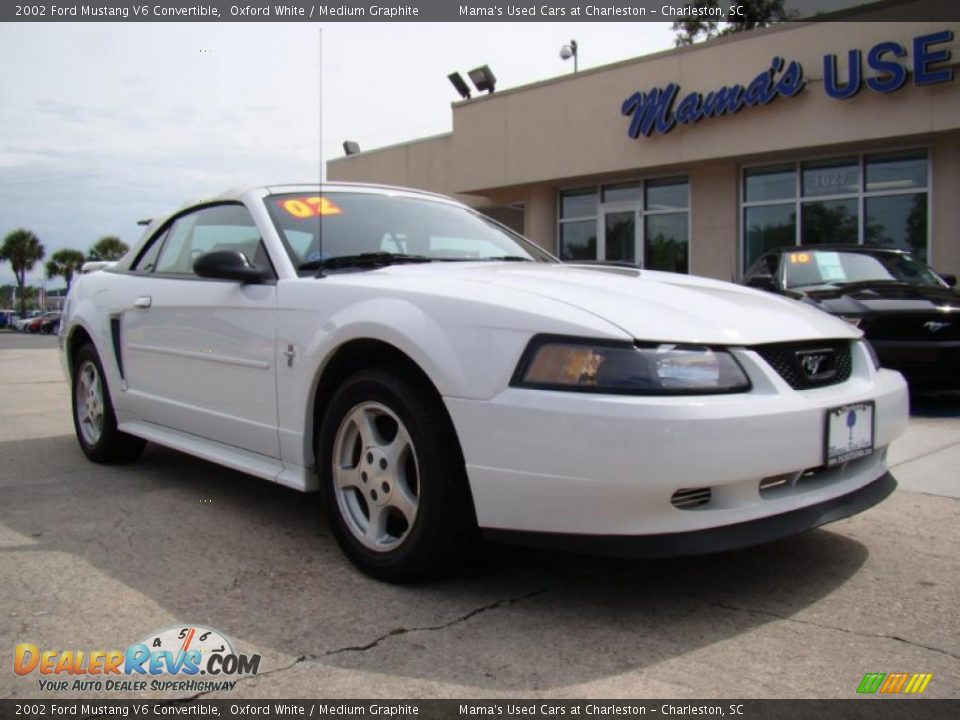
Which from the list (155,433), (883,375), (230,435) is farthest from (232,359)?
(883,375)

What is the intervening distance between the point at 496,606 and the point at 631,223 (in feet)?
45.3

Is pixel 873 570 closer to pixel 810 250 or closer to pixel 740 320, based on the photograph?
pixel 740 320

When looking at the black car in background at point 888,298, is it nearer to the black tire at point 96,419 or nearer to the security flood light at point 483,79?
the black tire at point 96,419

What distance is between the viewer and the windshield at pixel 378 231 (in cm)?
342

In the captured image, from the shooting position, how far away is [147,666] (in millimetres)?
2205

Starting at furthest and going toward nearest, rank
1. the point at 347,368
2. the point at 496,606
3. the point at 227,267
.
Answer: the point at 227,267
the point at 347,368
the point at 496,606

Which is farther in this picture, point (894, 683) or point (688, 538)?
point (688, 538)

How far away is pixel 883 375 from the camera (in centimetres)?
311

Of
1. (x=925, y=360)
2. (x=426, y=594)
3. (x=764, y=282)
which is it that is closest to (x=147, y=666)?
(x=426, y=594)

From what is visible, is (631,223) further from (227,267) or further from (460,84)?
(227,267)

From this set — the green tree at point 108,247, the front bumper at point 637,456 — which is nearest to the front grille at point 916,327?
the front bumper at point 637,456

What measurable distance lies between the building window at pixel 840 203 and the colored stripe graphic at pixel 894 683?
36.8 feet

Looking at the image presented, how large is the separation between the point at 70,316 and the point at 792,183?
11670mm

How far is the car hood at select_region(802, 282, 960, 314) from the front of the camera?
6.52m
